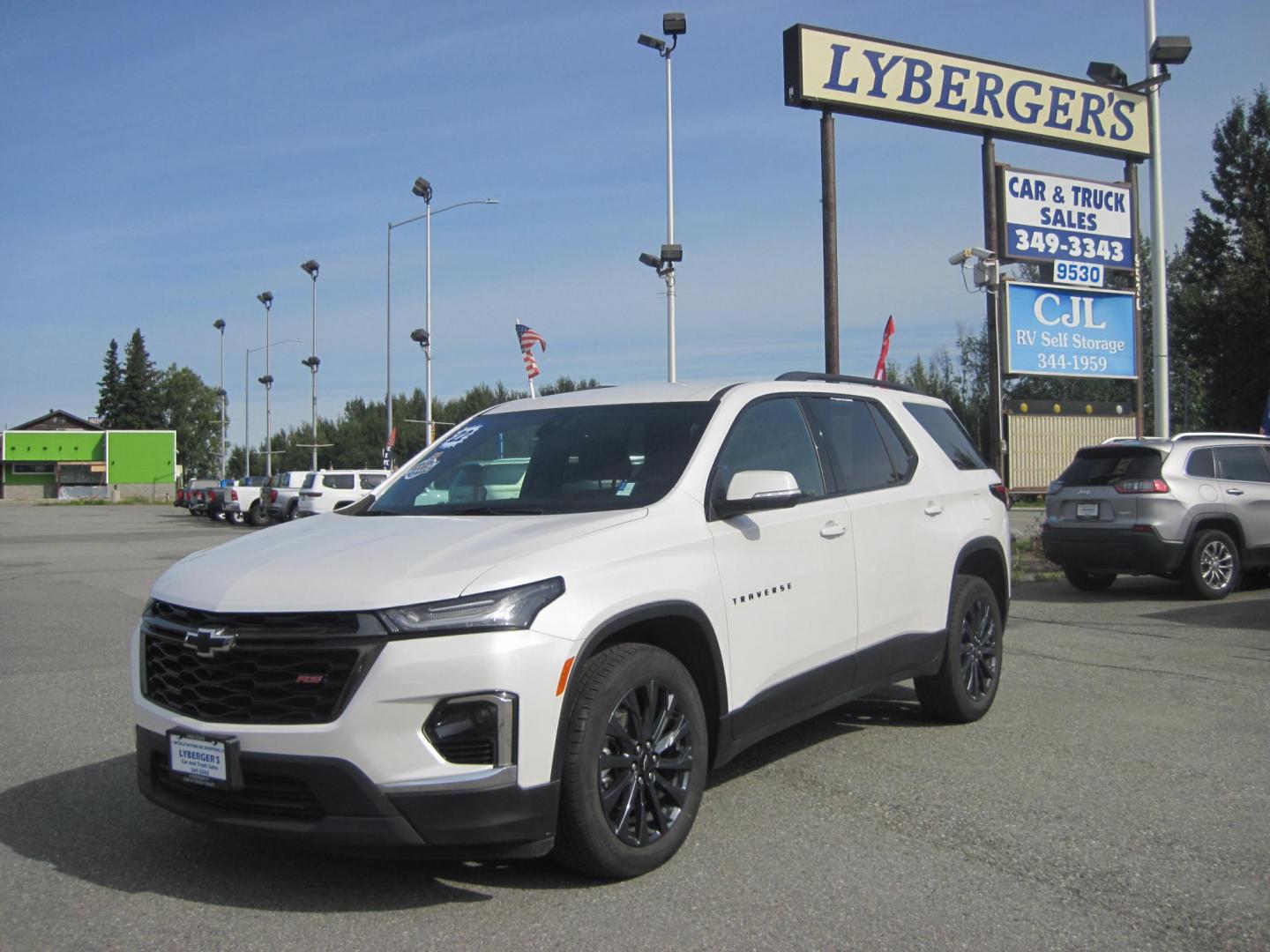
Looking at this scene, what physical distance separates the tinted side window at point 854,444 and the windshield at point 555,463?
0.86 meters

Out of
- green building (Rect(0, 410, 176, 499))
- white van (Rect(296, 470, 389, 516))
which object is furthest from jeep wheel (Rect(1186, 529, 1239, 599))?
green building (Rect(0, 410, 176, 499))

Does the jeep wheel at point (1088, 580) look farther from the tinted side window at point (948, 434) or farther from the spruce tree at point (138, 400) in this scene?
the spruce tree at point (138, 400)

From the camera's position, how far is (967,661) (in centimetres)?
650

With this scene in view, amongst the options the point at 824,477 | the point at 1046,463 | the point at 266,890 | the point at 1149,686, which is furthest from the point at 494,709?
the point at 1046,463

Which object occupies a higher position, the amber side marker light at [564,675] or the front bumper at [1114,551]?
the amber side marker light at [564,675]

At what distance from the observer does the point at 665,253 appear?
89.5 ft

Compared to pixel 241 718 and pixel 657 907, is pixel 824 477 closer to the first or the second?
pixel 657 907

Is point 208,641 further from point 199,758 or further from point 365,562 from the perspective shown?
point 365,562

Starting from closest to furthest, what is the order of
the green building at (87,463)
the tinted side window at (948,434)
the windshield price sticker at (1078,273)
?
the tinted side window at (948,434) < the windshield price sticker at (1078,273) < the green building at (87,463)

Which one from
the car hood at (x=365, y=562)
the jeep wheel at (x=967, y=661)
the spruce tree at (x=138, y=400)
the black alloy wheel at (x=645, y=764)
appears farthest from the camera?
the spruce tree at (x=138, y=400)

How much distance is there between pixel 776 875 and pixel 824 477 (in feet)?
6.62

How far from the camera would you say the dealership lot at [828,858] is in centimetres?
368

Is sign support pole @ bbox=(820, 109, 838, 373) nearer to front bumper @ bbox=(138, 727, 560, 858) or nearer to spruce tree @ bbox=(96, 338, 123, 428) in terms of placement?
front bumper @ bbox=(138, 727, 560, 858)

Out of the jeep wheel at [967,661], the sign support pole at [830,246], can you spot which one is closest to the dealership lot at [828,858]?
the jeep wheel at [967,661]
